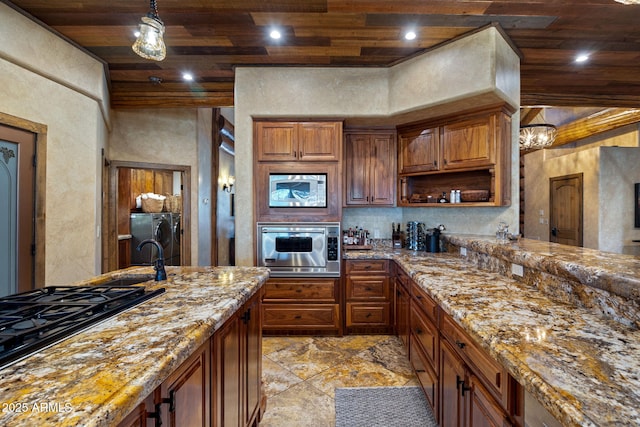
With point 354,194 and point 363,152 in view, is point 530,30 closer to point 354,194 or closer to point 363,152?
point 363,152

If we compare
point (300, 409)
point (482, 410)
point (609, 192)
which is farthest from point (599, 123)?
point (300, 409)

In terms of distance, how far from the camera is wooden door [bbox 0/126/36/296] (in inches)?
94.1

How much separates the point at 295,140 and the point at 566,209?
20.8 ft

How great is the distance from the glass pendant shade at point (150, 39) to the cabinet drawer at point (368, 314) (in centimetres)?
268

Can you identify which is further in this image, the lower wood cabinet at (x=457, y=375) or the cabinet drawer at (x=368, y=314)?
the cabinet drawer at (x=368, y=314)

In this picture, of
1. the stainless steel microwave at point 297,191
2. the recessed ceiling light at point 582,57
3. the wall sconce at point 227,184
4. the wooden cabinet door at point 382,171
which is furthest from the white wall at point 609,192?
the wall sconce at point 227,184

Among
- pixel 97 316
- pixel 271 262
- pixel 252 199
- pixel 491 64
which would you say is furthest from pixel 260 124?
pixel 97 316

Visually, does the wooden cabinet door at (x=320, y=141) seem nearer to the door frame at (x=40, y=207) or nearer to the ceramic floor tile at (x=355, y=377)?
the ceramic floor tile at (x=355, y=377)

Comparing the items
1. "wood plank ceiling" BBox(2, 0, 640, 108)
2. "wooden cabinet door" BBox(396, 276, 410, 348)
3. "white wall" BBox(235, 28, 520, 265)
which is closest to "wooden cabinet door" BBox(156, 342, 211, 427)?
"wooden cabinet door" BBox(396, 276, 410, 348)

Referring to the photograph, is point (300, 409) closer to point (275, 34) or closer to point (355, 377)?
point (355, 377)

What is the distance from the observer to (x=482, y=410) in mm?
1112

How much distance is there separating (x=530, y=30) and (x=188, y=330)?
10.9ft

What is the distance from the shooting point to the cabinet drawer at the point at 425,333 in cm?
168

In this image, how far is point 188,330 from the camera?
36.7 inches
